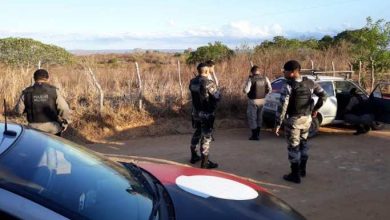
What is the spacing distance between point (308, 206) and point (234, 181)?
9.20 ft

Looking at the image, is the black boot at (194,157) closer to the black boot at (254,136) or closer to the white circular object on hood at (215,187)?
the black boot at (254,136)

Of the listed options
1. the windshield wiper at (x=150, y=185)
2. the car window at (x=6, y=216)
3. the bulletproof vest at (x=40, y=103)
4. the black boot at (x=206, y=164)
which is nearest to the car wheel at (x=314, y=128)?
the black boot at (x=206, y=164)

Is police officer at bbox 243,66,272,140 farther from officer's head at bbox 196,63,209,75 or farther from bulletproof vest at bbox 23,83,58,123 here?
bulletproof vest at bbox 23,83,58,123

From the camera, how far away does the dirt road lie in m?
5.98

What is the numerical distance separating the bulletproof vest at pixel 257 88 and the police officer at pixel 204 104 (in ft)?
9.36

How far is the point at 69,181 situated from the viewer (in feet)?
8.08

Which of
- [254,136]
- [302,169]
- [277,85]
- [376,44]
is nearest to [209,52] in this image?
[376,44]

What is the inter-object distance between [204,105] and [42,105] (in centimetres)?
256

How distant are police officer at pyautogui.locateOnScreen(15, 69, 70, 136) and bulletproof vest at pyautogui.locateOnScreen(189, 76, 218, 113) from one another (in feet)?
7.08

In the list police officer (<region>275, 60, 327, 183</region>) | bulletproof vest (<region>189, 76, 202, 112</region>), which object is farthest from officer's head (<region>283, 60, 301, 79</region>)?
bulletproof vest (<region>189, 76, 202, 112</region>)

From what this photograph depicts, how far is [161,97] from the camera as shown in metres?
11.9

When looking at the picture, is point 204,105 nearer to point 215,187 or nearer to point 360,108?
point 215,187

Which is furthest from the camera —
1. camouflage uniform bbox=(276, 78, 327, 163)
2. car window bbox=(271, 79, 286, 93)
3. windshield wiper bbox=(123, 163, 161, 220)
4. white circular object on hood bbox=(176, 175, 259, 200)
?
car window bbox=(271, 79, 286, 93)

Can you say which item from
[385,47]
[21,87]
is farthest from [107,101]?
[385,47]
